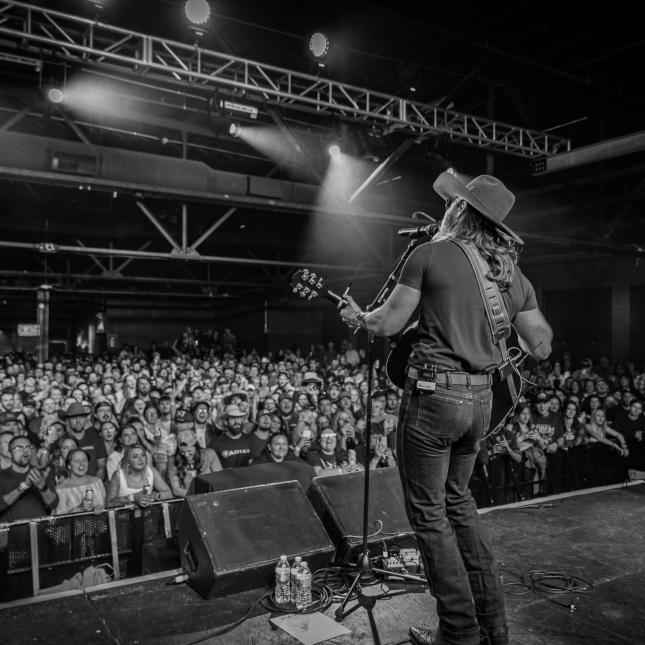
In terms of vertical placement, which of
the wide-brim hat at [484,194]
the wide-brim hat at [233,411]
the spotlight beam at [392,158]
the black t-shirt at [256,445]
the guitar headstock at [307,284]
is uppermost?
the spotlight beam at [392,158]

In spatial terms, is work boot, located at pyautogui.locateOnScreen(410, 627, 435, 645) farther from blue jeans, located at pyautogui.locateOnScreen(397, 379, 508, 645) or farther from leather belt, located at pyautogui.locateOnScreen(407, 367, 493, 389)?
leather belt, located at pyautogui.locateOnScreen(407, 367, 493, 389)

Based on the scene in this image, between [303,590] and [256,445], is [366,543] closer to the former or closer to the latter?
[303,590]

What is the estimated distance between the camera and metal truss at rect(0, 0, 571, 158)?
4570mm

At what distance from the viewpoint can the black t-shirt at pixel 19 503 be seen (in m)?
3.77

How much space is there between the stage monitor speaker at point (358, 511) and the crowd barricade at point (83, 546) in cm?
105

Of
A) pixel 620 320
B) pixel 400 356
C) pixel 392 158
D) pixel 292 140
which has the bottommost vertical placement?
pixel 400 356

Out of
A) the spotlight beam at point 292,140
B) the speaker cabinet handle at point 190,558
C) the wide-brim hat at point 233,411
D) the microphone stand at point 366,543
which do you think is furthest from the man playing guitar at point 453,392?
the spotlight beam at point 292,140

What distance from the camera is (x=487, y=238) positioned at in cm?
179

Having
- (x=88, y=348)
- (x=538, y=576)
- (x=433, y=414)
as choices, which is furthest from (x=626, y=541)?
(x=88, y=348)

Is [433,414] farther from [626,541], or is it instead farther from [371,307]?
[626,541]

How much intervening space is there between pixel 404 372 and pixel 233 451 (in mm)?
3462

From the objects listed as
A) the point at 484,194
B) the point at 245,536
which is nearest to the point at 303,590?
the point at 245,536

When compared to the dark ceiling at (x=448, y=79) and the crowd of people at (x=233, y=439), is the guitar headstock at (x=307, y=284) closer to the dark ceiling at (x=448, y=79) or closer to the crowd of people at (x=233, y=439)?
the crowd of people at (x=233, y=439)

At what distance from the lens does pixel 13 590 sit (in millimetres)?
2889
